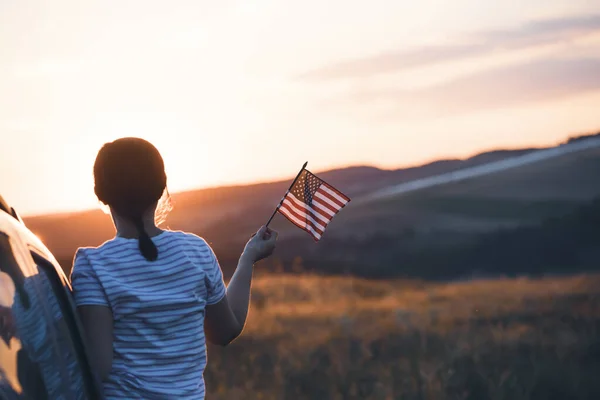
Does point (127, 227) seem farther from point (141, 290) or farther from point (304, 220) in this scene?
point (304, 220)

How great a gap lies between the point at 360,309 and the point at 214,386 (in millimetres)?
6546

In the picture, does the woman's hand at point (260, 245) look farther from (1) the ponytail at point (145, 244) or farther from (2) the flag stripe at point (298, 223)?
(2) the flag stripe at point (298, 223)

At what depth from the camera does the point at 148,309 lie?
126 inches

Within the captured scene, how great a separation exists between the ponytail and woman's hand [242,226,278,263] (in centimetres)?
72

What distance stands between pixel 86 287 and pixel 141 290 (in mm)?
157

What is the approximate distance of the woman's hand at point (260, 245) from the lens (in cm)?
398

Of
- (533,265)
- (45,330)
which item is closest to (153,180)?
(45,330)

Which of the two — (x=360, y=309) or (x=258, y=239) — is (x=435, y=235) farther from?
(x=258, y=239)

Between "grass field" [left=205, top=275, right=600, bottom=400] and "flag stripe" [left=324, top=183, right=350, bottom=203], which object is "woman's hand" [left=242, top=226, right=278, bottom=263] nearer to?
"flag stripe" [left=324, top=183, right=350, bottom=203]

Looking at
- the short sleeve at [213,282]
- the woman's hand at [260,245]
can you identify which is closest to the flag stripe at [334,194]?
the woman's hand at [260,245]

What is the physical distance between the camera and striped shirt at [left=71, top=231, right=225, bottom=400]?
3.17 metres

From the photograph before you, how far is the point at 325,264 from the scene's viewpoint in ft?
108

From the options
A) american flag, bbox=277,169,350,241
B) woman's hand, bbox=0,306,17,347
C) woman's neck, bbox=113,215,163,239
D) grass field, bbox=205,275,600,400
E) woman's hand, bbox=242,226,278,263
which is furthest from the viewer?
grass field, bbox=205,275,600,400

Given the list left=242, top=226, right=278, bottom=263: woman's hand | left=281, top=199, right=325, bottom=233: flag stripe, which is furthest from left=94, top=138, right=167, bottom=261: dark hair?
left=281, top=199, right=325, bottom=233: flag stripe
